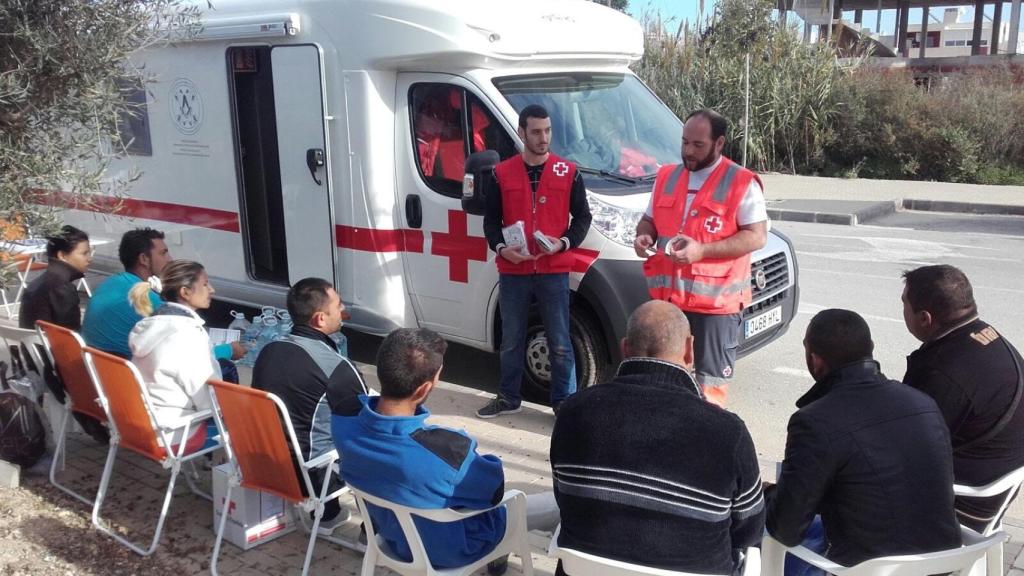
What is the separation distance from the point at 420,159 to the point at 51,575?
321 cm

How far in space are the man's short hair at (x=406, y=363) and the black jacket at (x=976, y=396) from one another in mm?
1612

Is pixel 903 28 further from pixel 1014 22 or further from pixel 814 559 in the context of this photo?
pixel 814 559

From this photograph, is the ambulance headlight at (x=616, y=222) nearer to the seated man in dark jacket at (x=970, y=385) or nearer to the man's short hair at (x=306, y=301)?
the man's short hair at (x=306, y=301)

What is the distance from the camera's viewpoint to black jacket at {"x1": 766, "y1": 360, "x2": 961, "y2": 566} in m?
2.53

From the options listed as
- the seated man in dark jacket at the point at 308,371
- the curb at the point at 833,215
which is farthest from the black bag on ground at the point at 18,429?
the curb at the point at 833,215

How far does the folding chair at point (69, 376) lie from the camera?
4297mm

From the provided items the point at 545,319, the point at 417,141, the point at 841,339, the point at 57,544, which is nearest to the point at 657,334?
the point at 841,339

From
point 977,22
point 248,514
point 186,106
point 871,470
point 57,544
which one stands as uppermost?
point 977,22

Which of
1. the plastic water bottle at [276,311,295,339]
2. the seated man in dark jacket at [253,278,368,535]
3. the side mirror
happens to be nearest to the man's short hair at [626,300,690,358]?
the seated man in dark jacket at [253,278,368,535]

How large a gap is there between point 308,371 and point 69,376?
1.53 metres

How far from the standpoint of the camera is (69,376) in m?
4.48

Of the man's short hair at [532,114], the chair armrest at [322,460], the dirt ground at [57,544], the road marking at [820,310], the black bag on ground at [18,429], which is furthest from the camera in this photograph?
the road marking at [820,310]

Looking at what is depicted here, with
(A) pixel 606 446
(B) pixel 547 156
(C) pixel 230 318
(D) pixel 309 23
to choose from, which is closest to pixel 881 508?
(A) pixel 606 446

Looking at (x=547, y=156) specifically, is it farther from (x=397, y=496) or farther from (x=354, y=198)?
(x=397, y=496)
